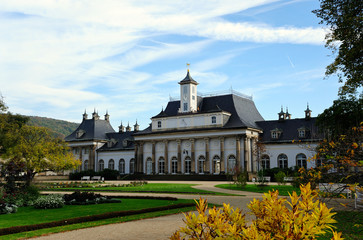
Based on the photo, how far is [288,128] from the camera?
58.5m

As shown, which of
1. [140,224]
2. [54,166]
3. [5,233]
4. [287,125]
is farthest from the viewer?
[287,125]

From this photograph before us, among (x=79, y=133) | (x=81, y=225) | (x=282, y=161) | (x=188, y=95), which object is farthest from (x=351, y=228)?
(x=79, y=133)

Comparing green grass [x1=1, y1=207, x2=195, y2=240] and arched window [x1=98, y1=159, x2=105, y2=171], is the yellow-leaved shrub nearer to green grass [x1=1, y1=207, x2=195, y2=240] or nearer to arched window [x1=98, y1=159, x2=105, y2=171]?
green grass [x1=1, y1=207, x2=195, y2=240]

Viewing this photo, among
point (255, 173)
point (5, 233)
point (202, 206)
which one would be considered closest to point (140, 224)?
point (5, 233)

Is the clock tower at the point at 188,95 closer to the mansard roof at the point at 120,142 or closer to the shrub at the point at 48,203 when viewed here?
the mansard roof at the point at 120,142

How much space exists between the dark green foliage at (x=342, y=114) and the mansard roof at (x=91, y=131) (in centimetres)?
4540

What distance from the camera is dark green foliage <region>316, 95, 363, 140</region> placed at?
38.8 metres

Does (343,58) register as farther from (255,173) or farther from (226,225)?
(255,173)

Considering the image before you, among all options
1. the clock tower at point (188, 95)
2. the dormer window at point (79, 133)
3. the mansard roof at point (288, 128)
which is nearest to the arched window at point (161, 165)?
the clock tower at point (188, 95)

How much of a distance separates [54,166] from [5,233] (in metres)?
35.1

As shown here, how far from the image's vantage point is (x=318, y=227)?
11.8 ft

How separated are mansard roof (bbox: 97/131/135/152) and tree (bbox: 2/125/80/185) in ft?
71.4

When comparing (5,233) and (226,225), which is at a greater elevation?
(226,225)

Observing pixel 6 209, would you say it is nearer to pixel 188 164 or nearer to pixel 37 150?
pixel 37 150
